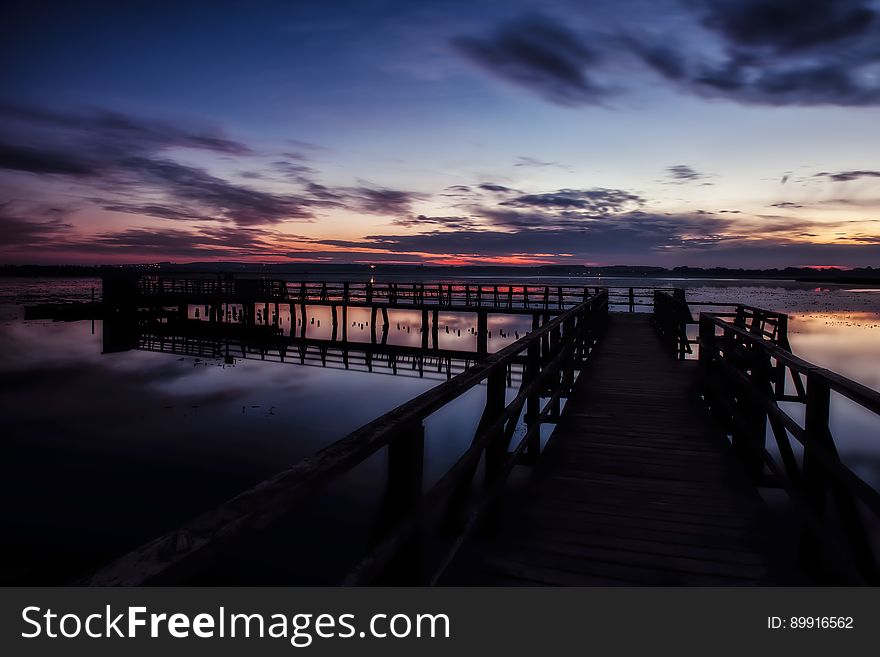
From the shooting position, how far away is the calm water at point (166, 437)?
784 centimetres

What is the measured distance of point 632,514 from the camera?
406 cm

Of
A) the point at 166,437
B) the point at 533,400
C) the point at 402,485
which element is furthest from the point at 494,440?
the point at 166,437

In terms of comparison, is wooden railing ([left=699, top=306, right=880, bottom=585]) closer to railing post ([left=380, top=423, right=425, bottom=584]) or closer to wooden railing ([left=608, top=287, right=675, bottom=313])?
railing post ([left=380, top=423, right=425, bottom=584])

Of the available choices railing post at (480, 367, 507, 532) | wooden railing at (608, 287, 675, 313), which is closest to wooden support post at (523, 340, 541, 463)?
railing post at (480, 367, 507, 532)

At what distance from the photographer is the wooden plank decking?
3.25 m

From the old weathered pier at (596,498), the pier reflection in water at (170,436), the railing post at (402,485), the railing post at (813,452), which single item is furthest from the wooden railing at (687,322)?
the railing post at (402,485)

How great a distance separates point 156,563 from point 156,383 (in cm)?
1943

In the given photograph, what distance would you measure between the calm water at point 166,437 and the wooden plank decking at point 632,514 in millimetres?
3833

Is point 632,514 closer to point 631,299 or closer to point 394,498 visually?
point 394,498

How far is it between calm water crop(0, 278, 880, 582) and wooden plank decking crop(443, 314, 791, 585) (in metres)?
3.83

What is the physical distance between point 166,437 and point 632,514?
11443 millimetres

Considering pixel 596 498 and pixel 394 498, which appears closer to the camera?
pixel 394 498
